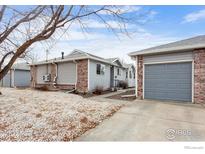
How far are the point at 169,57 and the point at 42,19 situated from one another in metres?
5.70

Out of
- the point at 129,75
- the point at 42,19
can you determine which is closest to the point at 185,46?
the point at 42,19

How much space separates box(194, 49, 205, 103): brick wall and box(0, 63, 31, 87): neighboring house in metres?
18.8

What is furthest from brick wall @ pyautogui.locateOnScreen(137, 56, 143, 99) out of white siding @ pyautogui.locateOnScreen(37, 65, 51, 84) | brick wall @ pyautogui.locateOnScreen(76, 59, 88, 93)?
white siding @ pyautogui.locateOnScreen(37, 65, 51, 84)

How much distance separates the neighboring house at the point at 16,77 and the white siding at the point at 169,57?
16.8 m

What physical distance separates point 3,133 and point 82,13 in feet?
14.1

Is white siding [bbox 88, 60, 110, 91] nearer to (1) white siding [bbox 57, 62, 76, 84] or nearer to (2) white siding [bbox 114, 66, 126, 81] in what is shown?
(1) white siding [bbox 57, 62, 76, 84]

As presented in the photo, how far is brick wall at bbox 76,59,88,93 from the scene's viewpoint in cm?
1067

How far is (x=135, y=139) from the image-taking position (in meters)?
3.04

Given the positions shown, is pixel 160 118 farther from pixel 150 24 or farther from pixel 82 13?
pixel 82 13

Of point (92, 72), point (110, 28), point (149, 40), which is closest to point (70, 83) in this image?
point (92, 72)

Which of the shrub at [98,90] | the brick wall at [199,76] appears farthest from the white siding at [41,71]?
the brick wall at [199,76]

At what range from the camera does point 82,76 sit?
35.6ft


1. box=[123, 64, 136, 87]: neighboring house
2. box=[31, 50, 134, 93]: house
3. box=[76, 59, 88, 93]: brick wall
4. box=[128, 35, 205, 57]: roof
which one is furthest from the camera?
box=[123, 64, 136, 87]: neighboring house
